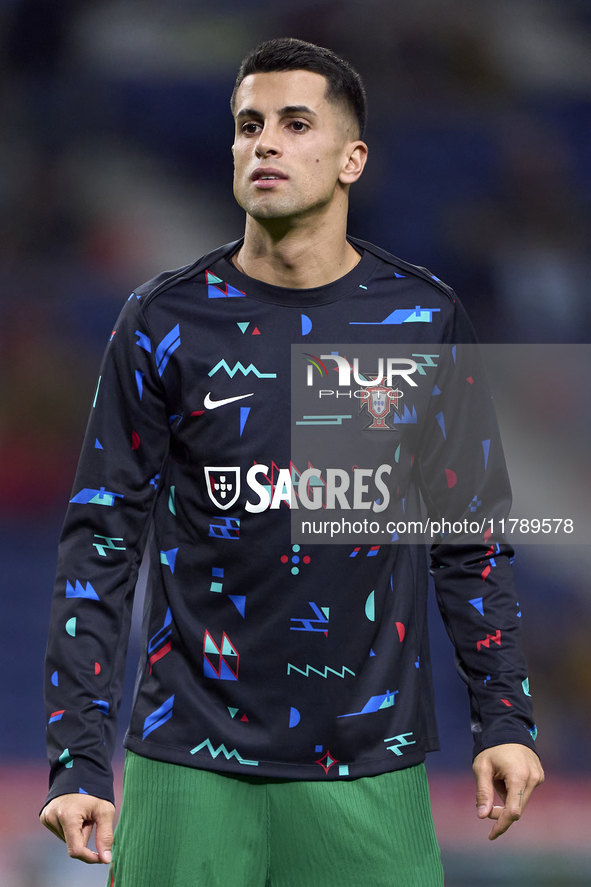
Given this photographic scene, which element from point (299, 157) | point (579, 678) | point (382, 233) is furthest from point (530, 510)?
point (299, 157)

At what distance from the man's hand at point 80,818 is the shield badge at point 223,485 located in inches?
14.3

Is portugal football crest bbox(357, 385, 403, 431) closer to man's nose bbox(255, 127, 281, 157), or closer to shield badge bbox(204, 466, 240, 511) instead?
shield badge bbox(204, 466, 240, 511)

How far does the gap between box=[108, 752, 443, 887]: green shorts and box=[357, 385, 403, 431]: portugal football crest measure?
0.44 meters

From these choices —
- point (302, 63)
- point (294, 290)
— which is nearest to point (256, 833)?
point (294, 290)

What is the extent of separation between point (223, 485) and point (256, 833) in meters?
0.41


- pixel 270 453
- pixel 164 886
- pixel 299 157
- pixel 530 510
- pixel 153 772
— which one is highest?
pixel 299 157

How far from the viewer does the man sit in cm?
119

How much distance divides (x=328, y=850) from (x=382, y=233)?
4.59 feet

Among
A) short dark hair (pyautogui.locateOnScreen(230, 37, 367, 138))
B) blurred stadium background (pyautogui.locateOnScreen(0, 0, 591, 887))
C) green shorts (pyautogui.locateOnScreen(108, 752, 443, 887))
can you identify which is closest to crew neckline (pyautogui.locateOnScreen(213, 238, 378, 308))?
short dark hair (pyautogui.locateOnScreen(230, 37, 367, 138))

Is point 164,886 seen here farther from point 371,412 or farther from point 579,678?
point 579,678

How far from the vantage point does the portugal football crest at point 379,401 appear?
130 cm

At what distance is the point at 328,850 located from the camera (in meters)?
1.19

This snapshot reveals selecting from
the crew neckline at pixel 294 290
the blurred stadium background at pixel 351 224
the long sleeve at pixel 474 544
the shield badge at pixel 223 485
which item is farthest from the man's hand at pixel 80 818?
the blurred stadium background at pixel 351 224

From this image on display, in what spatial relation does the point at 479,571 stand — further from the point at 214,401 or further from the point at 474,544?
the point at 214,401
